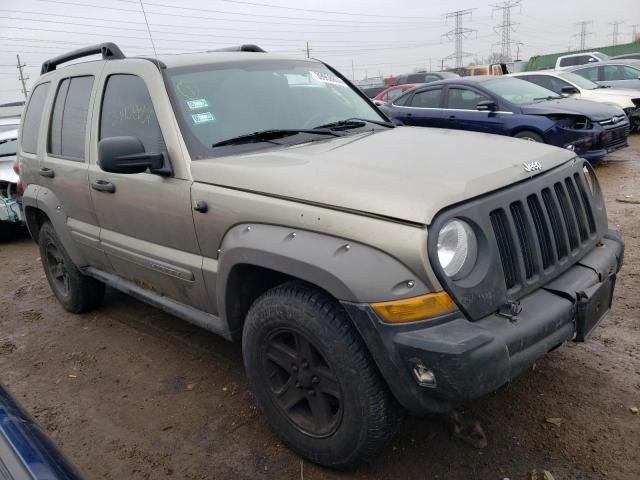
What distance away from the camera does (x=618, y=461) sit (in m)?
2.47

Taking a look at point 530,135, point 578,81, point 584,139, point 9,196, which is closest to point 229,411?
point 9,196

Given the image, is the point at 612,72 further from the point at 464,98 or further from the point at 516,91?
the point at 464,98

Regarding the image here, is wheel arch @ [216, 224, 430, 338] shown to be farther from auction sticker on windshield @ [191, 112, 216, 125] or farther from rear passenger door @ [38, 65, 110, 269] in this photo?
rear passenger door @ [38, 65, 110, 269]

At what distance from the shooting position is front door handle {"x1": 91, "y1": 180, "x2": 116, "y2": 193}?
11.1ft

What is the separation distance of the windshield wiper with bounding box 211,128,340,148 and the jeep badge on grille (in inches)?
43.5

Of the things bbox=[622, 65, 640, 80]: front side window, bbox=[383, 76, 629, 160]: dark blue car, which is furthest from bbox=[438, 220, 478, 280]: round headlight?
bbox=[622, 65, 640, 80]: front side window

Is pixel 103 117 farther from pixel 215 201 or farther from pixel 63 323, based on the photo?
pixel 63 323

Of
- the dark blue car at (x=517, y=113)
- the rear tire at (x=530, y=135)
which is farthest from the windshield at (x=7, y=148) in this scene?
the rear tire at (x=530, y=135)

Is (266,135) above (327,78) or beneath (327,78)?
beneath

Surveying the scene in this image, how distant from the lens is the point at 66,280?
467cm

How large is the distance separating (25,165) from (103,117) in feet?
4.66

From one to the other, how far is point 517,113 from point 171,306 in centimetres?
710

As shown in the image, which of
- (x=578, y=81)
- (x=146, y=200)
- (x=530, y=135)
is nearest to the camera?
(x=146, y=200)

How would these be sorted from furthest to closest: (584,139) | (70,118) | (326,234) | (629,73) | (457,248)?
(629,73), (584,139), (70,118), (326,234), (457,248)
